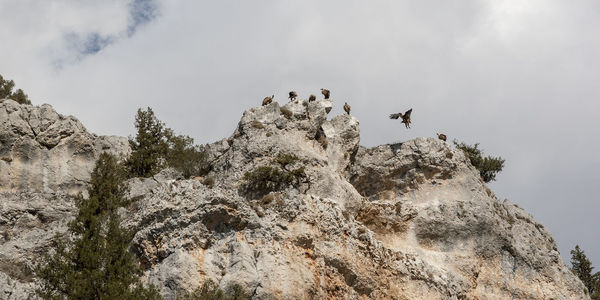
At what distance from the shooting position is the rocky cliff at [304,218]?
3844cm

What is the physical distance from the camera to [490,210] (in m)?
49.7

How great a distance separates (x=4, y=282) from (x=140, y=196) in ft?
38.4

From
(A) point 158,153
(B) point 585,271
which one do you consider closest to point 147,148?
(A) point 158,153

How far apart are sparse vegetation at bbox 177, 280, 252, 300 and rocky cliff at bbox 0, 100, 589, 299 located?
22.2 inches

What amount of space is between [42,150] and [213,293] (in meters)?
19.6

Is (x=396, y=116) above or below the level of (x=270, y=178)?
above

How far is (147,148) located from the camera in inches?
2370

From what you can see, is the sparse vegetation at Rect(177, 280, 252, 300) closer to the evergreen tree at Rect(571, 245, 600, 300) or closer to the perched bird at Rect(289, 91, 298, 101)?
the perched bird at Rect(289, 91, 298, 101)

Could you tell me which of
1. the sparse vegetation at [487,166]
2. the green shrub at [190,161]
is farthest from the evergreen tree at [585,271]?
the green shrub at [190,161]

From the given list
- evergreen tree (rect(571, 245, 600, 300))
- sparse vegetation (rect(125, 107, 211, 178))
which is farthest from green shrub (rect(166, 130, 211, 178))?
evergreen tree (rect(571, 245, 600, 300))

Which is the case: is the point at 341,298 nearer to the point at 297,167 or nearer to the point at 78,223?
the point at 297,167

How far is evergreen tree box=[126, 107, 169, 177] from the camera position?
5659 cm

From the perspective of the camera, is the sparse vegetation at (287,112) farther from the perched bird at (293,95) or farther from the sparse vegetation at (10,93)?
the sparse vegetation at (10,93)

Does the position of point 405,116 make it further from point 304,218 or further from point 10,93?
point 10,93
